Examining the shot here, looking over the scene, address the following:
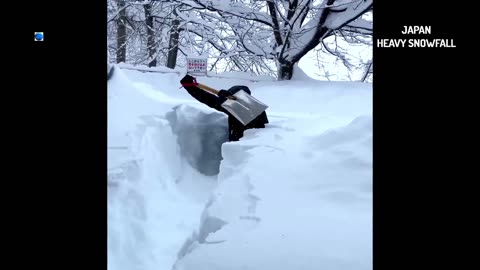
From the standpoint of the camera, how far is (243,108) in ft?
16.3

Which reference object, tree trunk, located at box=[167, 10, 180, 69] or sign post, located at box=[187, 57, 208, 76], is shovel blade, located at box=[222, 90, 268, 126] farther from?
tree trunk, located at box=[167, 10, 180, 69]

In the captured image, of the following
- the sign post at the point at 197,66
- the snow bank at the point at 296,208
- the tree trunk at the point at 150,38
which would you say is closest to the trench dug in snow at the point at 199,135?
the snow bank at the point at 296,208

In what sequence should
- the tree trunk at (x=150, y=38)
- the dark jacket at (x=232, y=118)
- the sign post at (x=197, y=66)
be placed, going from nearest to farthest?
the dark jacket at (x=232, y=118)
the sign post at (x=197, y=66)
the tree trunk at (x=150, y=38)

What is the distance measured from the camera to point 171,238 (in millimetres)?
3561

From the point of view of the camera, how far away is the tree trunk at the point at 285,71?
30.4 ft

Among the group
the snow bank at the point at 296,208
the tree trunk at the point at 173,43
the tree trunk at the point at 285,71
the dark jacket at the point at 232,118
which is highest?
the tree trunk at the point at 173,43

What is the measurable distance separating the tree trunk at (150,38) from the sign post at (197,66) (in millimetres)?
2724

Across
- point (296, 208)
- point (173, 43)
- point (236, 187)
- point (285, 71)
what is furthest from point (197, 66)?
point (296, 208)

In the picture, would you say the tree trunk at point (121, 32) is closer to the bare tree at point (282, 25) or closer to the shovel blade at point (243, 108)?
the bare tree at point (282, 25)

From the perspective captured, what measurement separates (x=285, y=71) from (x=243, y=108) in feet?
15.1

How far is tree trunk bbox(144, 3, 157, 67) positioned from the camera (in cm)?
1092
